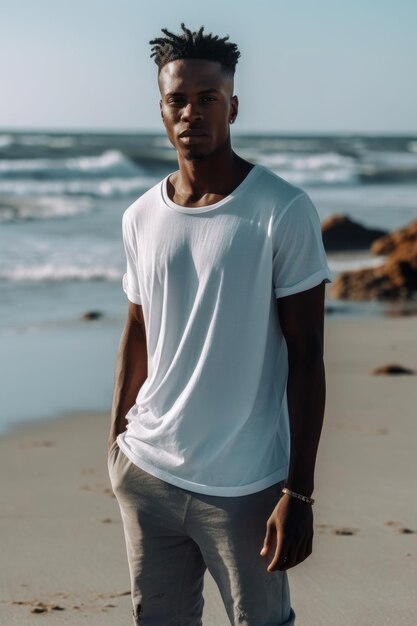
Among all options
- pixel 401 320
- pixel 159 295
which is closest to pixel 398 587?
pixel 159 295

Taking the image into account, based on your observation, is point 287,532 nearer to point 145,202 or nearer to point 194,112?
point 145,202

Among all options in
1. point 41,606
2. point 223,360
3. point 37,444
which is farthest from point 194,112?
point 37,444

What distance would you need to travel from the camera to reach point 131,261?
105 inches

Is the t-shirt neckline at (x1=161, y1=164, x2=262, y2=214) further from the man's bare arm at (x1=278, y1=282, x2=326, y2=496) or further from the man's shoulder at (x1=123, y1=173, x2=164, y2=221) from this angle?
the man's bare arm at (x1=278, y1=282, x2=326, y2=496)

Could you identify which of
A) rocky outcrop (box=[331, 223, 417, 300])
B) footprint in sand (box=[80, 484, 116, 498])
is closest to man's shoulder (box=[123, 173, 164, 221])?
footprint in sand (box=[80, 484, 116, 498])

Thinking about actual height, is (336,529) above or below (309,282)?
below

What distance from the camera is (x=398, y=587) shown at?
4.05 meters

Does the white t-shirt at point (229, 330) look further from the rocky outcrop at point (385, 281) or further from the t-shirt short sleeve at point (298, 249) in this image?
the rocky outcrop at point (385, 281)

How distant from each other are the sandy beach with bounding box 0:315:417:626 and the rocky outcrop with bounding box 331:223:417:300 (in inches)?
161

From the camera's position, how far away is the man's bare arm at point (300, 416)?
2340 millimetres

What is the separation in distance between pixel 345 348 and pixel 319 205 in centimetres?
1598

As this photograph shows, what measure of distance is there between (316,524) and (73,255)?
10.7 meters

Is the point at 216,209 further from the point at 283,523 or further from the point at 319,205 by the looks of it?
the point at 319,205

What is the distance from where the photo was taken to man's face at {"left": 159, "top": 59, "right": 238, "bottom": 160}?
97.4 inches
